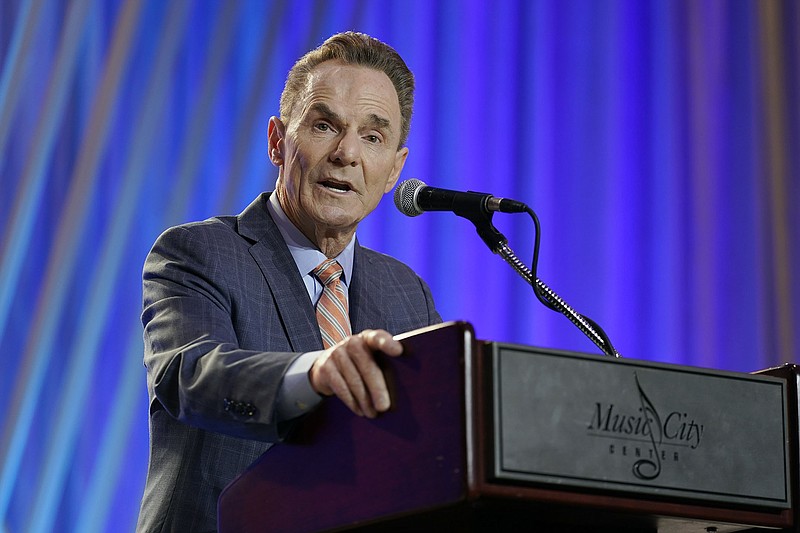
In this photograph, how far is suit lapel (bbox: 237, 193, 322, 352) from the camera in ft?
6.24

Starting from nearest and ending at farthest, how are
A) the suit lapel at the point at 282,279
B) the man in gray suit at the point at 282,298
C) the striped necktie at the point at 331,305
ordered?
the man in gray suit at the point at 282,298 → the suit lapel at the point at 282,279 → the striped necktie at the point at 331,305

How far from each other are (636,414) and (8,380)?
203cm

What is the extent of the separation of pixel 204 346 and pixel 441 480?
1.78 feet

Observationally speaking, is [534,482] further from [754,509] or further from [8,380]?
[8,380]

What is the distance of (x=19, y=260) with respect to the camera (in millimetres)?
2826

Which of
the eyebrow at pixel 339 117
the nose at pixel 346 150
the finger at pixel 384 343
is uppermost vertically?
the eyebrow at pixel 339 117

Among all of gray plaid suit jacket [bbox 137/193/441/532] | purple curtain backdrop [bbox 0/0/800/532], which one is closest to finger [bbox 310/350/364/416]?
gray plaid suit jacket [bbox 137/193/441/532]

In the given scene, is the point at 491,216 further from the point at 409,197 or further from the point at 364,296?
the point at 364,296

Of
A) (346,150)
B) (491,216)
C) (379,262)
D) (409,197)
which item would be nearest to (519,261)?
(491,216)

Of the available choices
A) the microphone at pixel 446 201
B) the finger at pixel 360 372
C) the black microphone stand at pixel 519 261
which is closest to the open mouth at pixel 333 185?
the microphone at pixel 446 201

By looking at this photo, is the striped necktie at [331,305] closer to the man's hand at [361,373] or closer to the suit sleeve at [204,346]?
the suit sleeve at [204,346]

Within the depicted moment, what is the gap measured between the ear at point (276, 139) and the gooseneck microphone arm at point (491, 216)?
0.47 meters

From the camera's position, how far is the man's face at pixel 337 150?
2.18m

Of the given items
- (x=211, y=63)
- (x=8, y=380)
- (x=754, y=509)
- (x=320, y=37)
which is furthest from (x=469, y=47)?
(x=754, y=509)
